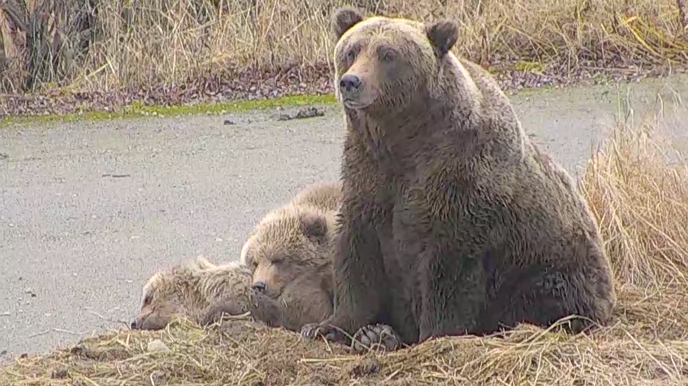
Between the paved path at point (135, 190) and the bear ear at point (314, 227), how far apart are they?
1.43 metres

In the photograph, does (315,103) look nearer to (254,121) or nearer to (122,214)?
(254,121)

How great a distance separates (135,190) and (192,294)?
4194 mm

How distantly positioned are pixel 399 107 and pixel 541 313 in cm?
109

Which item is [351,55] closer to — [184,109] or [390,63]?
[390,63]

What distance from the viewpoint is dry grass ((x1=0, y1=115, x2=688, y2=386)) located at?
530 centimetres

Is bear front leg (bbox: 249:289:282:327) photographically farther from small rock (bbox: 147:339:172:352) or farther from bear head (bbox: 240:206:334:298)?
small rock (bbox: 147:339:172:352)

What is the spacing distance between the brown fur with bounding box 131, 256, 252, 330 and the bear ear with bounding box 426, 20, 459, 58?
1783 mm

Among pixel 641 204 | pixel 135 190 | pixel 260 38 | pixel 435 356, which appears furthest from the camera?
pixel 260 38

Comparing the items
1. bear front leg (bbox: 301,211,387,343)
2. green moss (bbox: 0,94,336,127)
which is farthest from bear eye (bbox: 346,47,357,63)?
green moss (bbox: 0,94,336,127)

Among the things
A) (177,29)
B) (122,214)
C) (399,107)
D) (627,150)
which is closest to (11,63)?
(177,29)

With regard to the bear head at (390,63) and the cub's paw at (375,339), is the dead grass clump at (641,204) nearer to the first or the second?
the cub's paw at (375,339)

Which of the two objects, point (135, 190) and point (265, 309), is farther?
point (135, 190)

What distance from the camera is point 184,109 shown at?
1341cm

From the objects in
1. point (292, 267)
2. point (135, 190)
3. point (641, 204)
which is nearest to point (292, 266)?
point (292, 267)
